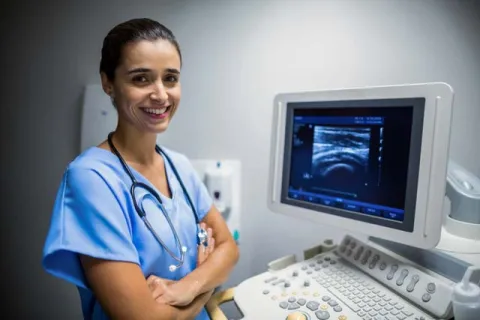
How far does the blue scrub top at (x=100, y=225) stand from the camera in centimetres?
66

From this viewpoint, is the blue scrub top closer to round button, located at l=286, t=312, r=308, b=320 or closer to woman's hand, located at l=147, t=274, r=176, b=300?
woman's hand, located at l=147, t=274, r=176, b=300

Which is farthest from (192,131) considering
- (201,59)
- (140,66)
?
(140,66)

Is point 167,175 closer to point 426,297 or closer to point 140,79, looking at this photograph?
point 140,79

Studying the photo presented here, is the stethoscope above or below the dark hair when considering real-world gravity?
below

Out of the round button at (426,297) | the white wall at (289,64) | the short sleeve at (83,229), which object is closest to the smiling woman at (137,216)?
the short sleeve at (83,229)

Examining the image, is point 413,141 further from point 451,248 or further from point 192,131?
point 192,131

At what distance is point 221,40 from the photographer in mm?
1222

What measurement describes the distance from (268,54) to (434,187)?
817 mm

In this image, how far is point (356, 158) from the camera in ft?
2.70

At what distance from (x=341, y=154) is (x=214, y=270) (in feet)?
1.57

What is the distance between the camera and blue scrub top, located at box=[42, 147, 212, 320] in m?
0.66

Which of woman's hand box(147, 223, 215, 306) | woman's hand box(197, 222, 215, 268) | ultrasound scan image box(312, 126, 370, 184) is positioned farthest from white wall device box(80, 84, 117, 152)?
ultrasound scan image box(312, 126, 370, 184)

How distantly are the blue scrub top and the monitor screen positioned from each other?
422 millimetres

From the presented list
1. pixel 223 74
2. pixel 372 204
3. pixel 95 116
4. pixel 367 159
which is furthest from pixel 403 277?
pixel 95 116
